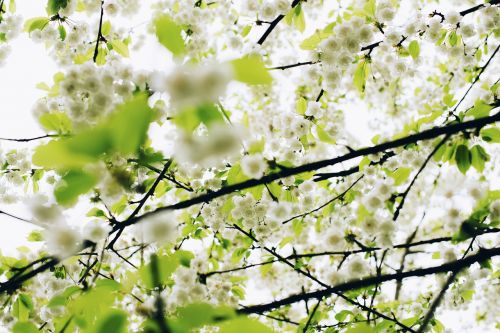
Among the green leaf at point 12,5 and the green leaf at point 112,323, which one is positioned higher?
the green leaf at point 12,5

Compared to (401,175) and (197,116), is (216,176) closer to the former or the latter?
(401,175)

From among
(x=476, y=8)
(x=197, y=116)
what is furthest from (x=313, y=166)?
(x=476, y=8)

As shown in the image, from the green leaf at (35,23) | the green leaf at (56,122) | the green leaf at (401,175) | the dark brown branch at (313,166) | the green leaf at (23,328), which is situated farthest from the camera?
the green leaf at (35,23)

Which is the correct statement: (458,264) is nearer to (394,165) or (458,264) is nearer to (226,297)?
(394,165)

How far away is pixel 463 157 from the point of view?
2.34 meters

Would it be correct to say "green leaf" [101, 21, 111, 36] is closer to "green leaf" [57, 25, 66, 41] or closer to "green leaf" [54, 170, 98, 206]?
"green leaf" [57, 25, 66, 41]

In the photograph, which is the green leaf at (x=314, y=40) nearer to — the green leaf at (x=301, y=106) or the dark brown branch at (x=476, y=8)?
the green leaf at (x=301, y=106)

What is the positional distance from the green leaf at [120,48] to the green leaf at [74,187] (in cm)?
291

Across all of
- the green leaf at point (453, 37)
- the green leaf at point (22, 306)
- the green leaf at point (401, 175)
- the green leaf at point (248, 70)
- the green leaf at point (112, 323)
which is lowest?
the green leaf at point (112, 323)

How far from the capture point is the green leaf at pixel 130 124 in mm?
632

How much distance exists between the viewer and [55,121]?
169 centimetres

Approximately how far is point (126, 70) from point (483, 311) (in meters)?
7.75

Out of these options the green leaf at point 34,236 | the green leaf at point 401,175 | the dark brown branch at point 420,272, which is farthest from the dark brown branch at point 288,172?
the green leaf at point 34,236

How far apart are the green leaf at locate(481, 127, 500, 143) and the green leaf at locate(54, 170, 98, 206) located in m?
2.40
